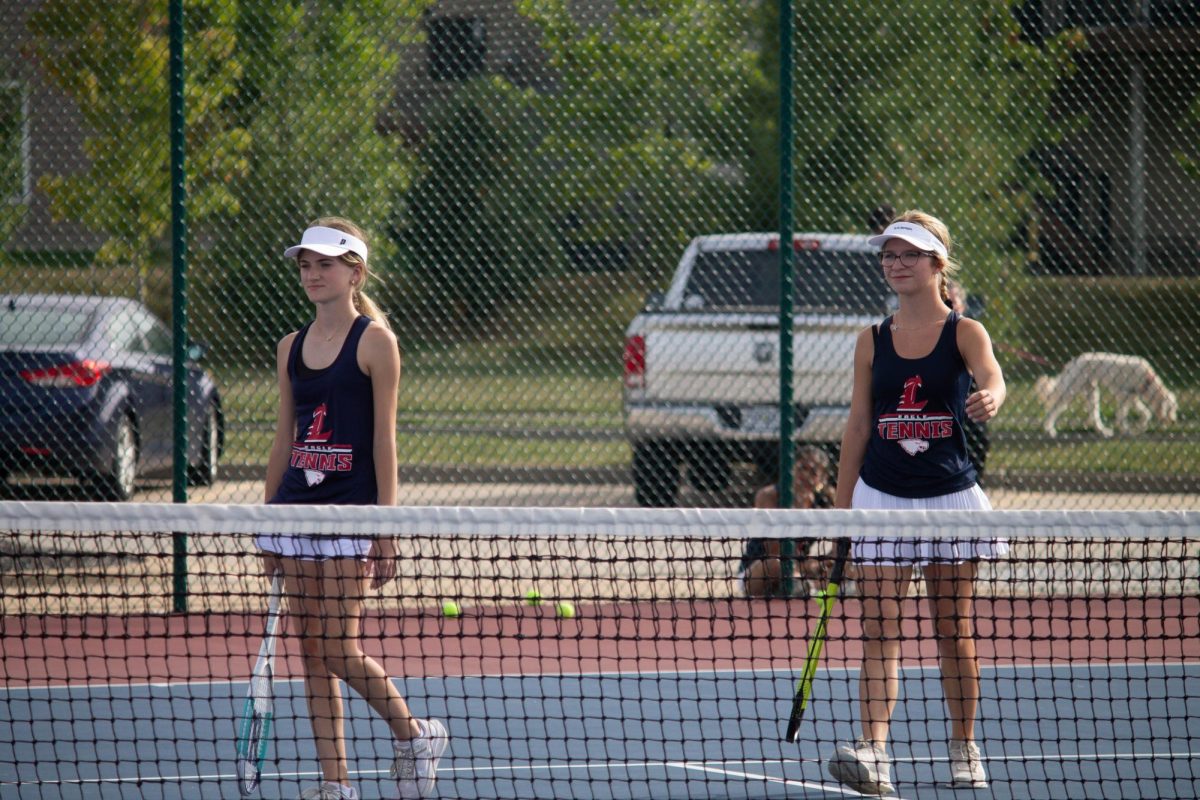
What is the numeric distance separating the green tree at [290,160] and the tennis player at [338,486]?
3.62 m

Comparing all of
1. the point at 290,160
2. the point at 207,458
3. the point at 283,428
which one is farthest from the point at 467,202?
the point at 283,428

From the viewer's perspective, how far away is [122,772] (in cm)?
453

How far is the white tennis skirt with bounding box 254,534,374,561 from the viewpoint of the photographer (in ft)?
12.5

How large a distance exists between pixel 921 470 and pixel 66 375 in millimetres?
5192

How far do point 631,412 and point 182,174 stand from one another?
2855mm

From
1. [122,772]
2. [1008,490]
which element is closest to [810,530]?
[122,772]

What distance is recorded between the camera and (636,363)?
26.9 ft

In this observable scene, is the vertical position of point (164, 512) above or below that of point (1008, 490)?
below

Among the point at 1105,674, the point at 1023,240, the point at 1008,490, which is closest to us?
the point at 1105,674

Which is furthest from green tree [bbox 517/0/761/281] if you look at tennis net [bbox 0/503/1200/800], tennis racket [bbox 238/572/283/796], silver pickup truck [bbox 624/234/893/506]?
tennis racket [bbox 238/572/283/796]

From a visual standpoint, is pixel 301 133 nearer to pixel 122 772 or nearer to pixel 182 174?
pixel 182 174

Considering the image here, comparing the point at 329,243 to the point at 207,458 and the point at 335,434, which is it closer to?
the point at 335,434

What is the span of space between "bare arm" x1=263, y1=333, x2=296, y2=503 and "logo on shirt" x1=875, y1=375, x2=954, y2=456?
1.78m

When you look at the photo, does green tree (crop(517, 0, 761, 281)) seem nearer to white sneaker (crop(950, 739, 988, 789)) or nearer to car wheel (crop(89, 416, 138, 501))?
car wheel (crop(89, 416, 138, 501))
